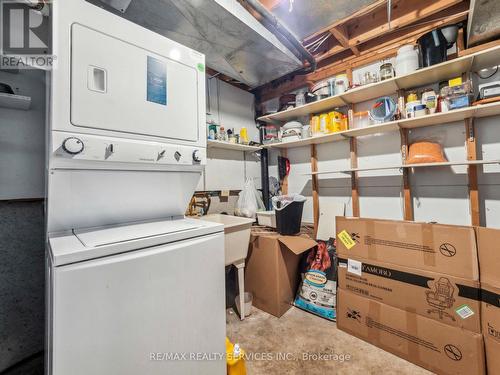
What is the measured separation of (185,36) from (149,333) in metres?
1.83

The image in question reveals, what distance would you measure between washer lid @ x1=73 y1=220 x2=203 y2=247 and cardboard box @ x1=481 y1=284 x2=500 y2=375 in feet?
5.29

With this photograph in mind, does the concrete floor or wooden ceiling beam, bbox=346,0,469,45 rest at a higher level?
wooden ceiling beam, bbox=346,0,469,45

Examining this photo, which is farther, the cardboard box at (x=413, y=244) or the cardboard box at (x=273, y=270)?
the cardboard box at (x=273, y=270)

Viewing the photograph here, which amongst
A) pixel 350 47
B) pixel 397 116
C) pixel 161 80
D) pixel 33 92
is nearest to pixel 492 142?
pixel 397 116

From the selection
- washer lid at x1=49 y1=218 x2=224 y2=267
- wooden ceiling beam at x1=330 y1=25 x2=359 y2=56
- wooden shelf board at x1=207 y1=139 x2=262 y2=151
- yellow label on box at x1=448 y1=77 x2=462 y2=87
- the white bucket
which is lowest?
the white bucket

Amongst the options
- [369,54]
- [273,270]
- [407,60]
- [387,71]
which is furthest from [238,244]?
[369,54]

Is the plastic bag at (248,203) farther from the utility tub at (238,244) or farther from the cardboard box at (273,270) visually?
the utility tub at (238,244)

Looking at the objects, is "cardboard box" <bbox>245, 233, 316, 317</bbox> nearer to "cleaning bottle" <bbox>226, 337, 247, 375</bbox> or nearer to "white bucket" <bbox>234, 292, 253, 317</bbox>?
"white bucket" <bbox>234, 292, 253, 317</bbox>

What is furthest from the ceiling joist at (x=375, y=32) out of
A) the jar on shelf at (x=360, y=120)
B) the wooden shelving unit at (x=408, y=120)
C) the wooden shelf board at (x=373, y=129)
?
the wooden shelf board at (x=373, y=129)

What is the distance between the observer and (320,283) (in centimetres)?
195

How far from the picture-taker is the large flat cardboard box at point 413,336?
4.14ft

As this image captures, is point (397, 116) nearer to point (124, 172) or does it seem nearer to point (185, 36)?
point (185, 36)

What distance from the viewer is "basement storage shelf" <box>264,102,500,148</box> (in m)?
1.58

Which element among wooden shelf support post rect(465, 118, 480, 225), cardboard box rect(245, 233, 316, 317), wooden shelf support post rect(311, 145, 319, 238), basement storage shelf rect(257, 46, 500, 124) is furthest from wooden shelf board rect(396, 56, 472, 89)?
cardboard box rect(245, 233, 316, 317)
